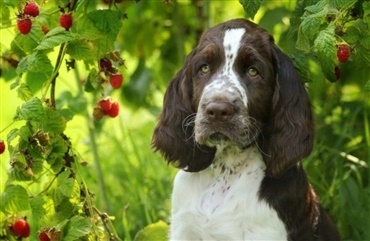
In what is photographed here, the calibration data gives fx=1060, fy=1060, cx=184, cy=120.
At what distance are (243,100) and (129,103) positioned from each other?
8.33 feet

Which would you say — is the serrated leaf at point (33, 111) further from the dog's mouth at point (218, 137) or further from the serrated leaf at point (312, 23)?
the serrated leaf at point (312, 23)

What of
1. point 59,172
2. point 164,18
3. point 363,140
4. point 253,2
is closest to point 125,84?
point 164,18

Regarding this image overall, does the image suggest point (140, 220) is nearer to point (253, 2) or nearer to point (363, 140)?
point (363, 140)

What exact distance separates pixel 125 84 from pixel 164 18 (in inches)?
20.0

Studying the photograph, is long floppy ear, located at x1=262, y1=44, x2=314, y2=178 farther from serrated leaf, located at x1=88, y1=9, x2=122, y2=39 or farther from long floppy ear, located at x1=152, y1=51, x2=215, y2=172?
serrated leaf, located at x1=88, y1=9, x2=122, y2=39

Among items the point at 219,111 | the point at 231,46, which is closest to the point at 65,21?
the point at 231,46

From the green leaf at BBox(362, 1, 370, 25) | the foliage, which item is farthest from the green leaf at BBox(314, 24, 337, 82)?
the green leaf at BBox(362, 1, 370, 25)

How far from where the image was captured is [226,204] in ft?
14.4

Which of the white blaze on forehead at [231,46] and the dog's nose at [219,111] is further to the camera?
the white blaze on forehead at [231,46]

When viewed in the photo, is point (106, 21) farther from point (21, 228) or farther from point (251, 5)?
point (21, 228)

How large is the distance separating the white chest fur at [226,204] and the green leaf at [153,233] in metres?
0.46

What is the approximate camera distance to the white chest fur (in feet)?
14.1

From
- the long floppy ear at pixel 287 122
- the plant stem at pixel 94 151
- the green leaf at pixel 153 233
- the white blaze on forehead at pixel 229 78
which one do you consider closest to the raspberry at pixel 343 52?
the long floppy ear at pixel 287 122

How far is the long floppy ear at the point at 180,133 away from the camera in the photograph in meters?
4.45
